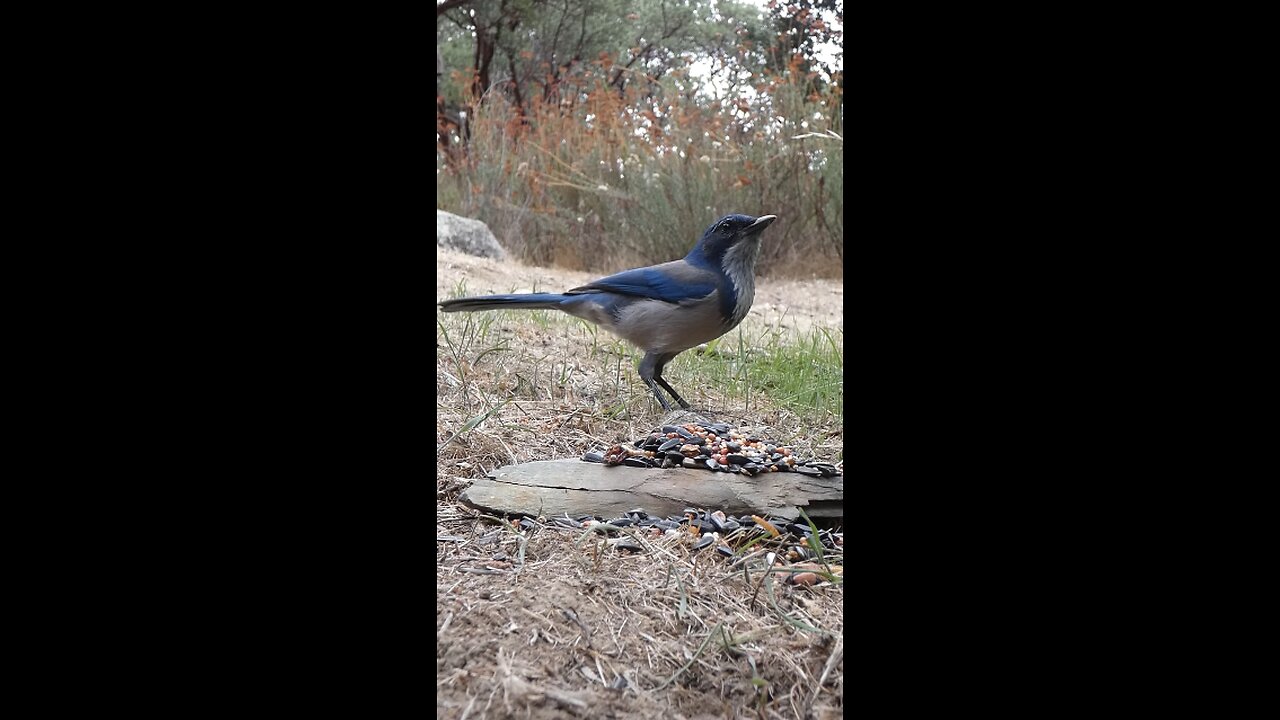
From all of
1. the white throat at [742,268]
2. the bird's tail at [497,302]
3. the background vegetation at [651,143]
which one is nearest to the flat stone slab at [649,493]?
the bird's tail at [497,302]

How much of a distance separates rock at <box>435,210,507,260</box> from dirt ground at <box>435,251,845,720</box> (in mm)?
3490

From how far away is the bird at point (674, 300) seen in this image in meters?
2.12

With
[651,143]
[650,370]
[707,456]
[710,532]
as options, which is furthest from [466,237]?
[710,532]

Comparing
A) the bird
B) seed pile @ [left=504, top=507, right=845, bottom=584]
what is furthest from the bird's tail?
seed pile @ [left=504, top=507, right=845, bottom=584]

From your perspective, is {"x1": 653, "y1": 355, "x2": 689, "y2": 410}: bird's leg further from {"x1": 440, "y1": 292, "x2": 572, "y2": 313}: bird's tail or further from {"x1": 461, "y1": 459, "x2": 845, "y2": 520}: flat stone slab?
{"x1": 461, "y1": 459, "x2": 845, "y2": 520}: flat stone slab

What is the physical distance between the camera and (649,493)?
1.48m

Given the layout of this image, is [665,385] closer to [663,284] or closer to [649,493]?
[663,284]

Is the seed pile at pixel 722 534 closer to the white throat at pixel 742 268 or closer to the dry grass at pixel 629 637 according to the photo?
the dry grass at pixel 629 637

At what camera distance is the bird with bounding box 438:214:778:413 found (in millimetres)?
2121

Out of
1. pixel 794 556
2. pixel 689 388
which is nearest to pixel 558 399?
pixel 689 388

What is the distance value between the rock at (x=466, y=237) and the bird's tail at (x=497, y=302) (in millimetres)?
2756

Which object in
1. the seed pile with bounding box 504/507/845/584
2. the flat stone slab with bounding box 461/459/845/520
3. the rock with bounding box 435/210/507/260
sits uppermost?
the rock with bounding box 435/210/507/260

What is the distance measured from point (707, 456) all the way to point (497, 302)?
686 millimetres

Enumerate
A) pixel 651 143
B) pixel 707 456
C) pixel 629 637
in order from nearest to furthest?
pixel 629 637, pixel 707 456, pixel 651 143
